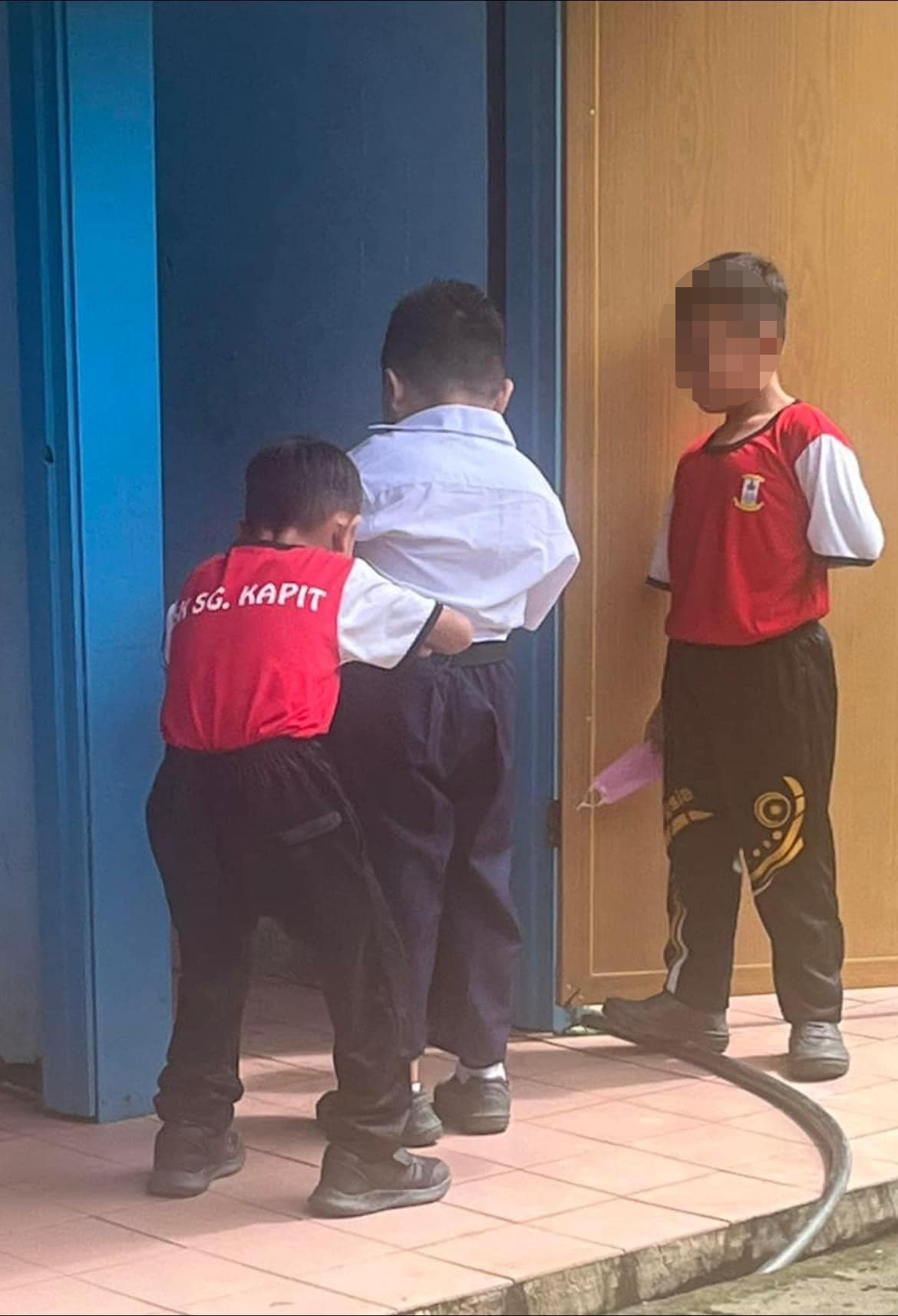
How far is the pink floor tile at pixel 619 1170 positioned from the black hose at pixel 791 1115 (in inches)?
10.4

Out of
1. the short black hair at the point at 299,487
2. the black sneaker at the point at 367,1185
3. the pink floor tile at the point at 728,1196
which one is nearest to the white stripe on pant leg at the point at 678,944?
the pink floor tile at the point at 728,1196

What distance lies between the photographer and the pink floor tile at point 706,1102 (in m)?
4.39

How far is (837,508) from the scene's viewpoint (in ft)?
15.1

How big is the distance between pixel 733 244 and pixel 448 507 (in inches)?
52.0

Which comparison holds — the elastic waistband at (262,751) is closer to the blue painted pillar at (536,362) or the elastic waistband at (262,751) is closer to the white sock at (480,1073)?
the white sock at (480,1073)

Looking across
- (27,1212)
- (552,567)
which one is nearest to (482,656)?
(552,567)

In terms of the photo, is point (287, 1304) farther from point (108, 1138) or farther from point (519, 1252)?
point (108, 1138)

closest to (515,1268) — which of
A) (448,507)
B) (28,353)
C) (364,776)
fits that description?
(364,776)

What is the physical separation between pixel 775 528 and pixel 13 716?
65.7 inches

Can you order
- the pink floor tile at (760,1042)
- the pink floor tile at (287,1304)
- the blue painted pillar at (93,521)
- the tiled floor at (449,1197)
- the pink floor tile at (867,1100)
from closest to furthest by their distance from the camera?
the pink floor tile at (287,1304)
the tiled floor at (449,1197)
the blue painted pillar at (93,521)
the pink floor tile at (867,1100)
the pink floor tile at (760,1042)

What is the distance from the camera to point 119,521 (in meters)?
4.22

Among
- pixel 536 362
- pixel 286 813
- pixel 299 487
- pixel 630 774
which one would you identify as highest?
pixel 536 362

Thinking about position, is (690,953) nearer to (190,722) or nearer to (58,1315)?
(190,722)

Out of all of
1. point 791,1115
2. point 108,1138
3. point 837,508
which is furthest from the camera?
point 837,508
